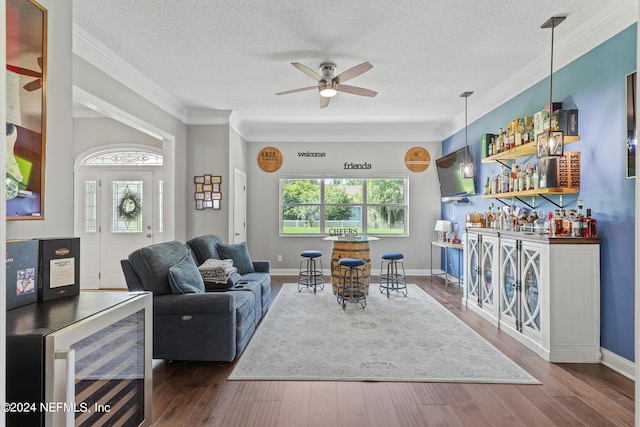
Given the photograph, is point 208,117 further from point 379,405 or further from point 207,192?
point 379,405

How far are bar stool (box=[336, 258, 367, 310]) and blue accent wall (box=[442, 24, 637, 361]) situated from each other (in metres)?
2.41

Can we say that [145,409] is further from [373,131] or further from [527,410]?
[373,131]

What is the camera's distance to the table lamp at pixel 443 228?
229 inches

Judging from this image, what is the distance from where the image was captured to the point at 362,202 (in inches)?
266

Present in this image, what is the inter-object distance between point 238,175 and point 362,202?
242cm

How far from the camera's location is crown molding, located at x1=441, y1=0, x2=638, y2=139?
2.54 m

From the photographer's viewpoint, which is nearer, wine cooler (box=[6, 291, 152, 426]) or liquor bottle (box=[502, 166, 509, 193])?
wine cooler (box=[6, 291, 152, 426])

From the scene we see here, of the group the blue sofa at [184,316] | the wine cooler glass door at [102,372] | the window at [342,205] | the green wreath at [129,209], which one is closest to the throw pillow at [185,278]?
the blue sofa at [184,316]

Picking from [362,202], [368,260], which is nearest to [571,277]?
[368,260]

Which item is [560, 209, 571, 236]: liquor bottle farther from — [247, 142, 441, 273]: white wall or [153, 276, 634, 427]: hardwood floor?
[247, 142, 441, 273]: white wall

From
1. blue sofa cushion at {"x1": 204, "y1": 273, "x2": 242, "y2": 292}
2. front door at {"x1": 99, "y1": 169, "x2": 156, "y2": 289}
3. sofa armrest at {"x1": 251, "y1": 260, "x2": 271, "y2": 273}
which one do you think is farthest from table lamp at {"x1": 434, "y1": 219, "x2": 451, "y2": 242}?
front door at {"x1": 99, "y1": 169, "x2": 156, "y2": 289}

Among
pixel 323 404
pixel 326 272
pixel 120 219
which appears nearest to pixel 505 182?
pixel 323 404

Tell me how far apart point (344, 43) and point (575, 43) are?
2.01 m

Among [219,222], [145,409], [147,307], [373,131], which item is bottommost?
[145,409]
